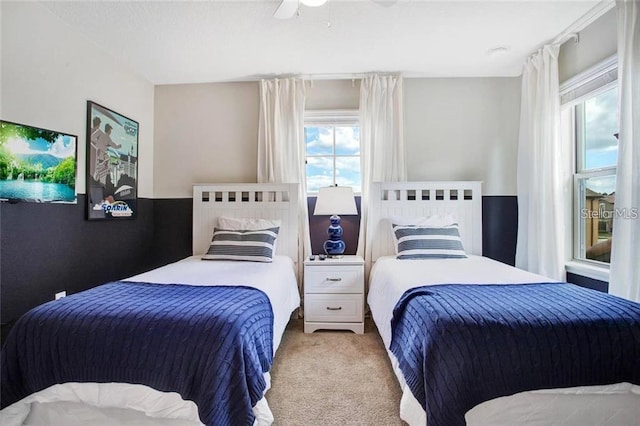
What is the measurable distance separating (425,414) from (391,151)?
2.31 metres

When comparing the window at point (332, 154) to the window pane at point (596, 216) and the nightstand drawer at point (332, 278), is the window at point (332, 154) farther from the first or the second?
the window pane at point (596, 216)

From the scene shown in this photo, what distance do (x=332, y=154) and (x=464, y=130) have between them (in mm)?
1363

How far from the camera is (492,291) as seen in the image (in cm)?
160

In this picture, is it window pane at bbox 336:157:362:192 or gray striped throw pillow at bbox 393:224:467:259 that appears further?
window pane at bbox 336:157:362:192

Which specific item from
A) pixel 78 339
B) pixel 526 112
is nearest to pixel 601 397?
pixel 78 339

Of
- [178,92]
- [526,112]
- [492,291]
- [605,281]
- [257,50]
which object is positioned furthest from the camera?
[178,92]

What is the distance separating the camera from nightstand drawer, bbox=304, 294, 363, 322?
2.63m

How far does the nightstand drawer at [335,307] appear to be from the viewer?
2635 mm

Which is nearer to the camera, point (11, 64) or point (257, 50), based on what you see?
point (11, 64)

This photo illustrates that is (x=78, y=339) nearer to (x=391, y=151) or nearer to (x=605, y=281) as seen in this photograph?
(x=391, y=151)

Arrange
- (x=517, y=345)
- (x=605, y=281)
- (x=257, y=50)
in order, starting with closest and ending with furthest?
(x=517, y=345) < (x=605, y=281) < (x=257, y=50)

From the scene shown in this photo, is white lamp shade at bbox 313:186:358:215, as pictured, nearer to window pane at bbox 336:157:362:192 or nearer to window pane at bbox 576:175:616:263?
window pane at bbox 336:157:362:192

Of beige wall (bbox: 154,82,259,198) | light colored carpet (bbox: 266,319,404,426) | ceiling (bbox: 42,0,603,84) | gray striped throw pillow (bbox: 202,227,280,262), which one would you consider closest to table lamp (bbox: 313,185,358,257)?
gray striped throw pillow (bbox: 202,227,280,262)

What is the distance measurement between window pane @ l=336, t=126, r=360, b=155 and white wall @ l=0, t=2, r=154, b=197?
6.73 ft
